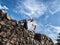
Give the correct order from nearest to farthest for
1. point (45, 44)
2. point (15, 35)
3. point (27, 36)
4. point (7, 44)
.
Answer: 1. point (7, 44)
2. point (15, 35)
3. point (27, 36)
4. point (45, 44)

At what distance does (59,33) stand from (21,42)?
1853 centimetres

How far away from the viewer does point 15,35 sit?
65000 millimetres

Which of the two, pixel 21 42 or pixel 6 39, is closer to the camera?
pixel 6 39

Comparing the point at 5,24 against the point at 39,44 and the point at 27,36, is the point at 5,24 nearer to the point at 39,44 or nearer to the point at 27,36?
the point at 27,36

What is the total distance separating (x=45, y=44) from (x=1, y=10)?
2543 cm

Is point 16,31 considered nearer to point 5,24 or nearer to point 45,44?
point 5,24

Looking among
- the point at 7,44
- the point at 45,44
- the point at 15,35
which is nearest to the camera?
the point at 7,44

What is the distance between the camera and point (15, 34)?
65.4 metres

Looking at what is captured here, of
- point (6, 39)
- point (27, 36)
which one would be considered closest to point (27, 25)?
point (27, 36)

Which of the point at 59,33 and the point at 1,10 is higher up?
the point at 1,10

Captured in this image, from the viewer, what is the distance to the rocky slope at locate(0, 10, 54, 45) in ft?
201

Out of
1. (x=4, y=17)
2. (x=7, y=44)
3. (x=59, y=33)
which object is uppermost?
(x=4, y=17)

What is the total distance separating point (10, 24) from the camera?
221ft

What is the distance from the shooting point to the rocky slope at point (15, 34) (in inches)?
2406
